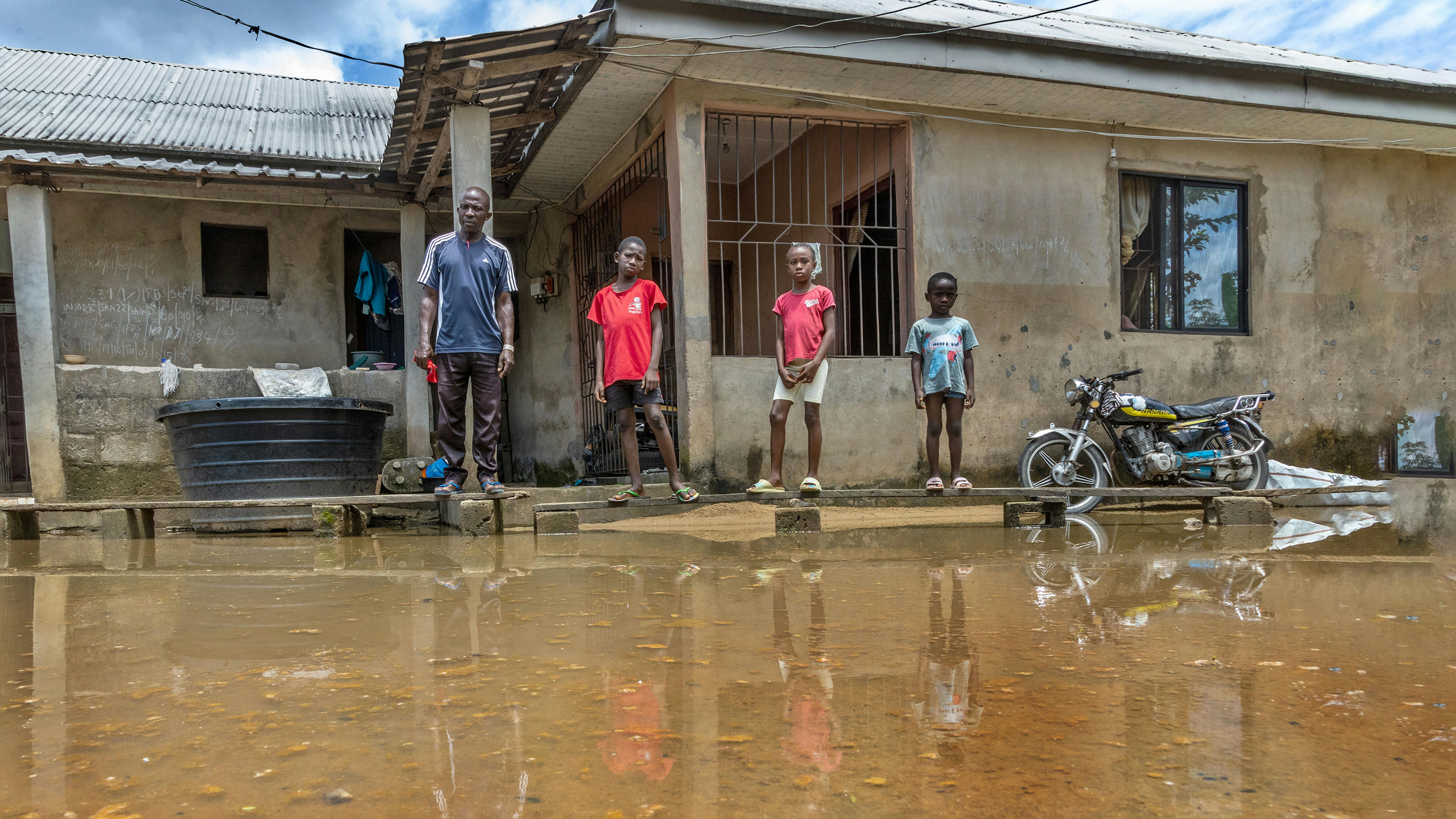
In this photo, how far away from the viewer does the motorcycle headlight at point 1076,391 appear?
679cm

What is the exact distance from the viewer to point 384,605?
9.59 feet

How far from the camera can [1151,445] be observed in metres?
6.89

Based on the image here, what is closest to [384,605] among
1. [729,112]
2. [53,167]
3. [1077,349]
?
[729,112]

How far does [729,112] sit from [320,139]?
5030 mm

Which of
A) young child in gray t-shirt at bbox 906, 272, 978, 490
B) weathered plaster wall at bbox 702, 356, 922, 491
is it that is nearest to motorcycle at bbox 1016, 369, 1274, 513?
weathered plaster wall at bbox 702, 356, 922, 491

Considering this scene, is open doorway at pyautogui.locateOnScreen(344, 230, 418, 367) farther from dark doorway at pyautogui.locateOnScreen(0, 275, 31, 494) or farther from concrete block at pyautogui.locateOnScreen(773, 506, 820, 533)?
concrete block at pyautogui.locateOnScreen(773, 506, 820, 533)

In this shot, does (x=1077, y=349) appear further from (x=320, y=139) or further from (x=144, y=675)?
(x=320, y=139)

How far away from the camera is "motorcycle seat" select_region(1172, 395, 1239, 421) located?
274 inches

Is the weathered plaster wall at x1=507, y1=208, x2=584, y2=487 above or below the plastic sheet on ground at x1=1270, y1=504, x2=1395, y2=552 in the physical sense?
above

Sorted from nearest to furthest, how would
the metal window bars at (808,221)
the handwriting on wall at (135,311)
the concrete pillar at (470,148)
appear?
the concrete pillar at (470,148), the metal window bars at (808,221), the handwriting on wall at (135,311)

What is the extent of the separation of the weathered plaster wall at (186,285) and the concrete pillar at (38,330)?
68cm

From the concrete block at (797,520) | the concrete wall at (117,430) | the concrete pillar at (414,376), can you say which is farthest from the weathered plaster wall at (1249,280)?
the concrete wall at (117,430)

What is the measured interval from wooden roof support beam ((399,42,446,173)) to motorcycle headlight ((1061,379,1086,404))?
15.7ft

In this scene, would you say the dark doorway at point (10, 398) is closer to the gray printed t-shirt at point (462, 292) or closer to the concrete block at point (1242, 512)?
the gray printed t-shirt at point (462, 292)
